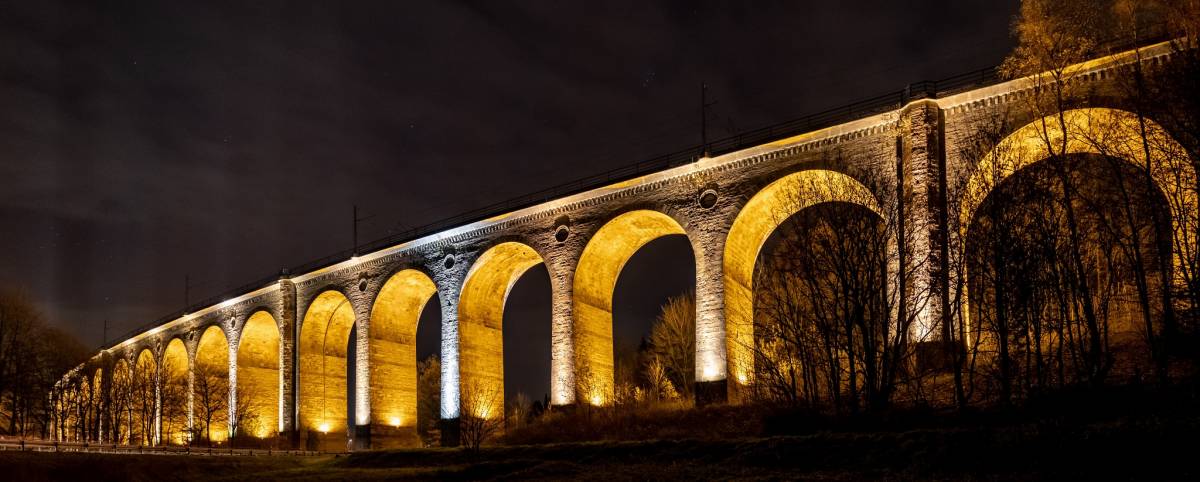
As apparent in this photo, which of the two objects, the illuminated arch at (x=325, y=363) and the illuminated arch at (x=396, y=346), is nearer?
the illuminated arch at (x=396, y=346)

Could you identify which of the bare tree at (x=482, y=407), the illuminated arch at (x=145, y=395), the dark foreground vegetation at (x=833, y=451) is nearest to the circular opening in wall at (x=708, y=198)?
the dark foreground vegetation at (x=833, y=451)

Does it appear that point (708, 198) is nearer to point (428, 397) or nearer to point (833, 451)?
point (833, 451)

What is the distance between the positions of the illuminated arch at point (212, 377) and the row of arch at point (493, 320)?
114 millimetres

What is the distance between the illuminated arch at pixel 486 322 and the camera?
32.0m

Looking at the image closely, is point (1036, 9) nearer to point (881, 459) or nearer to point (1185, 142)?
point (1185, 142)

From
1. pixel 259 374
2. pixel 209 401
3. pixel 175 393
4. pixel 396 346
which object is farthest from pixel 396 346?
pixel 175 393

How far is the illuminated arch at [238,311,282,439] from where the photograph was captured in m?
44.4

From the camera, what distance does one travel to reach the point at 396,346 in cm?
3738

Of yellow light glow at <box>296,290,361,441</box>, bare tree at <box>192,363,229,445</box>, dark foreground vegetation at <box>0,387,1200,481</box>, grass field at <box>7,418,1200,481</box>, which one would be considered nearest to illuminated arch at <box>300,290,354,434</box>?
yellow light glow at <box>296,290,361,441</box>

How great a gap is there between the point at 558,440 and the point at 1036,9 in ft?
56.7

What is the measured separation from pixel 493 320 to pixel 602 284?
624 cm

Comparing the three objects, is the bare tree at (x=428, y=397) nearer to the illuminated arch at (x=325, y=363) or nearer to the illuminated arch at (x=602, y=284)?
the illuminated arch at (x=325, y=363)

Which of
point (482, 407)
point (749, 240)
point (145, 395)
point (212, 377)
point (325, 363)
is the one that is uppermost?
point (749, 240)

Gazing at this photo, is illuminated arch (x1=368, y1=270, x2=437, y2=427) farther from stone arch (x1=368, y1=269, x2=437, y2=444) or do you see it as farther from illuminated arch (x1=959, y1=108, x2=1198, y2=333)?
illuminated arch (x1=959, y1=108, x2=1198, y2=333)
